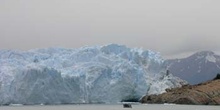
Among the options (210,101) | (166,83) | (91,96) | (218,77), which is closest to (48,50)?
(91,96)

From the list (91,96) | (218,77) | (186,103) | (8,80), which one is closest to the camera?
(8,80)

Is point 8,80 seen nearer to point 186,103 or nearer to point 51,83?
point 51,83

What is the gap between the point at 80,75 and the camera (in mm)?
77000

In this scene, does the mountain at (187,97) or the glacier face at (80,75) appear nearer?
the glacier face at (80,75)

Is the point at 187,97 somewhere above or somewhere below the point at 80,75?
below

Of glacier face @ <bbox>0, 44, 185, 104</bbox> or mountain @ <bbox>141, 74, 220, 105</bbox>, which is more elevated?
glacier face @ <bbox>0, 44, 185, 104</bbox>

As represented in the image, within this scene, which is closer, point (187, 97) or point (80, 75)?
point (80, 75)

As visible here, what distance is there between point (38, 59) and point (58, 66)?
375 centimetres

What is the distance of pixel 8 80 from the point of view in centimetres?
7325

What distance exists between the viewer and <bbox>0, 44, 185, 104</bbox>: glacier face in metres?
73.1

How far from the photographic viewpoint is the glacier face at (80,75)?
240 ft

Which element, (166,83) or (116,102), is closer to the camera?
(116,102)

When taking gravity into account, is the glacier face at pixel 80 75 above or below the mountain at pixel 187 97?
above

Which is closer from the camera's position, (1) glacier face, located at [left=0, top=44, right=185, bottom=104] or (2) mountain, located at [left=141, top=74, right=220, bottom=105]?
(1) glacier face, located at [left=0, top=44, right=185, bottom=104]
